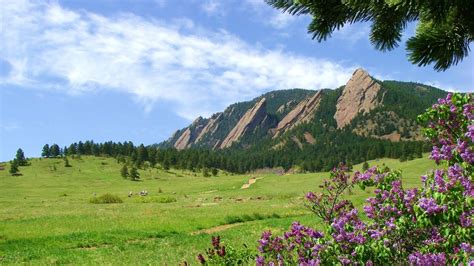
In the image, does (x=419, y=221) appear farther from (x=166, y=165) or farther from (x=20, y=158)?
(x=166, y=165)

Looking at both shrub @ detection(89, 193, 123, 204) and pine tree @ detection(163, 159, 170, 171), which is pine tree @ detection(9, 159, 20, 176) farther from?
shrub @ detection(89, 193, 123, 204)

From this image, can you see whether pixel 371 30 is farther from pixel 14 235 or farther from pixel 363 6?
pixel 14 235

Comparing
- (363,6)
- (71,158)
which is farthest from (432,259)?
(71,158)

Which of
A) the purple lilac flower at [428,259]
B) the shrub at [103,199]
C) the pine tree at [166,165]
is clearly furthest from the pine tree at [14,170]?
the purple lilac flower at [428,259]

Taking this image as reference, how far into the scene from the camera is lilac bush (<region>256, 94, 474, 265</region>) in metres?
4.97

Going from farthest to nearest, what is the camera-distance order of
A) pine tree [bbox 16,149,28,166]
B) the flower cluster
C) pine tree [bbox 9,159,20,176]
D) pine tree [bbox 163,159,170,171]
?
pine tree [bbox 163,159,170,171] < pine tree [bbox 16,149,28,166] < pine tree [bbox 9,159,20,176] < the flower cluster

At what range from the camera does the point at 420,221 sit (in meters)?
4.96

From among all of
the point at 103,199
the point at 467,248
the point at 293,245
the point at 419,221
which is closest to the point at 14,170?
the point at 103,199

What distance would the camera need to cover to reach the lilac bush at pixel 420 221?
497cm

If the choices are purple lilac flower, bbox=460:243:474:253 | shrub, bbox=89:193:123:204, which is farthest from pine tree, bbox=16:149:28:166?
purple lilac flower, bbox=460:243:474:253

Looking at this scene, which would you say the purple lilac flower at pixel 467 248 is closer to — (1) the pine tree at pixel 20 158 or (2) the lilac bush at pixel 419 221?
(2) the lilac bush at pixel 419 221

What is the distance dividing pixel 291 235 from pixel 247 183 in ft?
314

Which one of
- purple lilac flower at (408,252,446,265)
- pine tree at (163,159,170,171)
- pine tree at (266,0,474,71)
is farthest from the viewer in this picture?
pine tree at (163,159,170,171)

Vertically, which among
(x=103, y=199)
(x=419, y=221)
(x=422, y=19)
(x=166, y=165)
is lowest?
(x=103, y=199)
